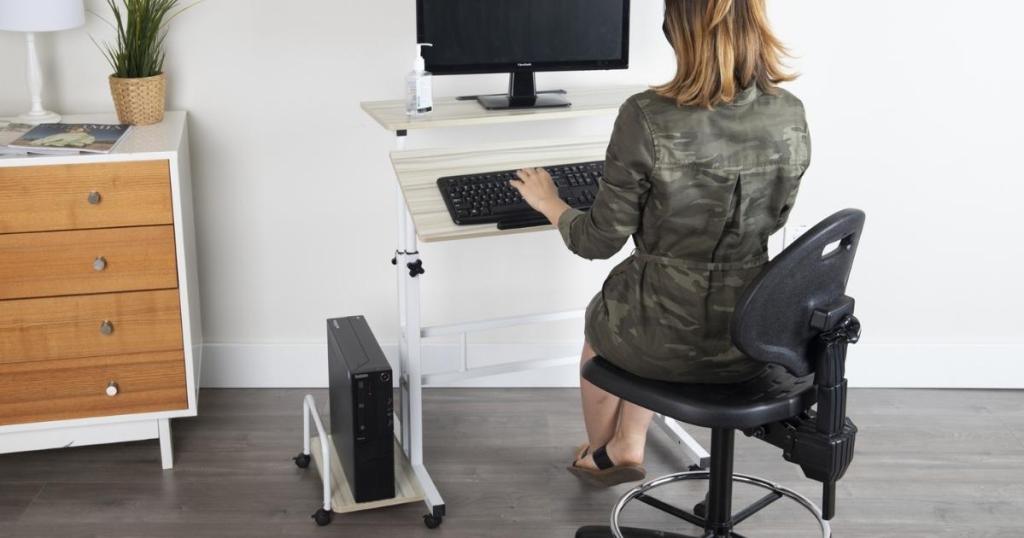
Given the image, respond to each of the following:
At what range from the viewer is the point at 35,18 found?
284cm

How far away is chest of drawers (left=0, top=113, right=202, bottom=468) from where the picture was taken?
2729 mm

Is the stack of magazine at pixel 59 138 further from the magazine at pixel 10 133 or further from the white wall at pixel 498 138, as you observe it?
the white wall at pixel 498 138

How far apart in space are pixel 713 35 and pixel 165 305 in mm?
1530

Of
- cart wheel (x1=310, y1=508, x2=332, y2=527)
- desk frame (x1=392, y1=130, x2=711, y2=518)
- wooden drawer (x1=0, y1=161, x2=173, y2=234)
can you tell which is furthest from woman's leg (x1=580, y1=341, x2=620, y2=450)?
wooden drawer (x1=0, y1=161, x2=173, y2=234)

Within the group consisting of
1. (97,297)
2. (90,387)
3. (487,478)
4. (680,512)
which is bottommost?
(487,478)

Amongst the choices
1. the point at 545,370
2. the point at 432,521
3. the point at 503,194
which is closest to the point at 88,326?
the point at 432,521

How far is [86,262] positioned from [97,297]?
0.09 meters

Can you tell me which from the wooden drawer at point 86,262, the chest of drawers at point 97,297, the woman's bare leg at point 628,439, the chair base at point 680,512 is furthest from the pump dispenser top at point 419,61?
the chair base at point 680,512

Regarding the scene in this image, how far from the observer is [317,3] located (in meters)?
3.12

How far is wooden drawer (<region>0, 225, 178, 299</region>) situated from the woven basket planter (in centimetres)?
35

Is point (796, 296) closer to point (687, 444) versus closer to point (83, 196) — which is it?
point (687, 444)

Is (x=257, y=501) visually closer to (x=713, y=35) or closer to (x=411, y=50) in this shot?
Result: (x=411, y=50)

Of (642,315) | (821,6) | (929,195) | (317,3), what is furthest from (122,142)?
(929,195)

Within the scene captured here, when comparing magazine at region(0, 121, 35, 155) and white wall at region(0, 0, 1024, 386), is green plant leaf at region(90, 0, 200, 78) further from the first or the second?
magazine at region(0, 121, 35, 155)
